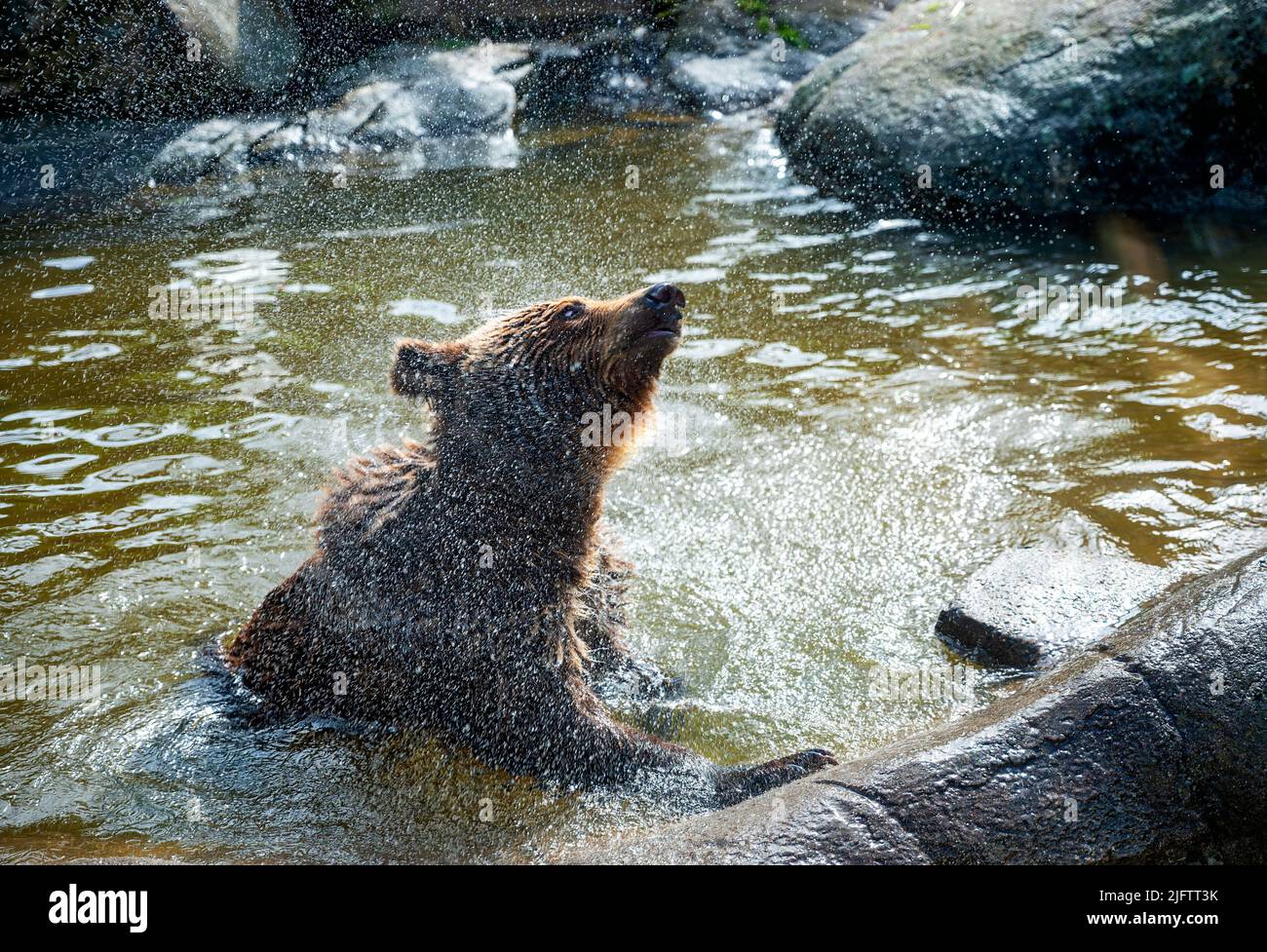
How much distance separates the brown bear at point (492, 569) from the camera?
4.20m

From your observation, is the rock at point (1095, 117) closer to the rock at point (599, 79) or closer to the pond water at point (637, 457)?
the pond water at point (637, 457)

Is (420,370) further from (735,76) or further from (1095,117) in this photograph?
(735,76)

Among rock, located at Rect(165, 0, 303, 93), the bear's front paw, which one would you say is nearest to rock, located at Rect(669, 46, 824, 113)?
rock, located at Rect(165, 0, 303, 93)

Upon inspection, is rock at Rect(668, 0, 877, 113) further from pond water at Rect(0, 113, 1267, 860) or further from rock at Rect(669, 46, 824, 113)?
pond water at Rect(0, 113, 1267, 860)

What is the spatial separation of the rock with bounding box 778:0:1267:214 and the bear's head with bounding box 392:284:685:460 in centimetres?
680

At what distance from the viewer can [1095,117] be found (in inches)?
396

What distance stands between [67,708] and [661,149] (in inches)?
379

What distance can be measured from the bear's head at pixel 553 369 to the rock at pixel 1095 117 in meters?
6.80

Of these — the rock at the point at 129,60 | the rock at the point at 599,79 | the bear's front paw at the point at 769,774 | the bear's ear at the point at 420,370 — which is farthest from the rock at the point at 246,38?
the bear's front paw at the point at 769,774

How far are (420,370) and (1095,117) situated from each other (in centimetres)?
813

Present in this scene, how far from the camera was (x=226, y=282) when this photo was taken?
927 centimetres

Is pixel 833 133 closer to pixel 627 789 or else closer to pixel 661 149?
pixel 661 149

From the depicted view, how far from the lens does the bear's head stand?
4.41 meters
